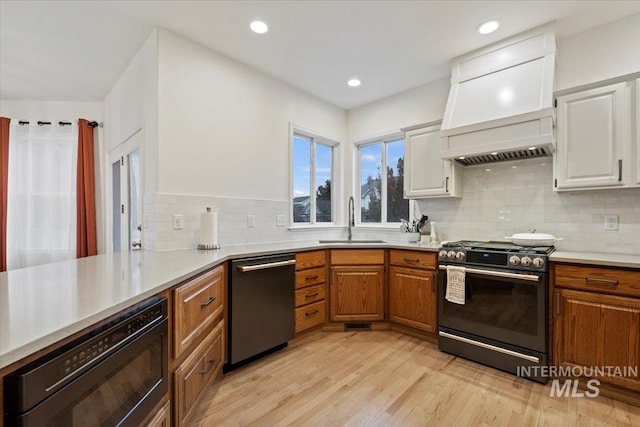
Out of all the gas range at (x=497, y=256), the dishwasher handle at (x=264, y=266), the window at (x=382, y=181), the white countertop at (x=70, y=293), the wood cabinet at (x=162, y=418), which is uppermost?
the window at (x=382, y=181)

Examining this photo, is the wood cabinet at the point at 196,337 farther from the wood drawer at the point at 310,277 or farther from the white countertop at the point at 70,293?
the wood drawer at the point at 310,277

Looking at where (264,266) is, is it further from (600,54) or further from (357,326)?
(600,54)

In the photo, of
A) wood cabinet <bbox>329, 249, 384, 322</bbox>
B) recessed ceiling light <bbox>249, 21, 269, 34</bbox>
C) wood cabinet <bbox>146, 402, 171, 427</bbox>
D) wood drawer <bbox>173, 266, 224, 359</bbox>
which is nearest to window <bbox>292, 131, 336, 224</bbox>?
wood cabinet <bbox>329, 249, 384, 322</bbox>

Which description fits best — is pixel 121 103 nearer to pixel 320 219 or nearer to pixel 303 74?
pixel 303 74

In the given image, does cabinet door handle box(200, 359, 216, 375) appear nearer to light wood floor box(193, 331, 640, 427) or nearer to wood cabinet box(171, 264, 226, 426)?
wood cabinet box(171, 264, 226, 426)

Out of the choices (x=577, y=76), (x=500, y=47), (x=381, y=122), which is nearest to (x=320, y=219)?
(x=381, y=122)

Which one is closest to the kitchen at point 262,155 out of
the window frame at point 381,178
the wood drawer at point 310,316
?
the window frame at point 381,178

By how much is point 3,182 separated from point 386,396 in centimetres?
482

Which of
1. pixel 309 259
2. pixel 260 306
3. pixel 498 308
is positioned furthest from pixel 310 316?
pixel 498 308

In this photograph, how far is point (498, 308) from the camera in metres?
2.33

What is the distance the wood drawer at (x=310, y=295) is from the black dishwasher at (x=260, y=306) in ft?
0.33

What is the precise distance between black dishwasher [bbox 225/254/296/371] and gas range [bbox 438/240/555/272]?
53.4 inches

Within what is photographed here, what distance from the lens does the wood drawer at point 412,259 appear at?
2.76 m

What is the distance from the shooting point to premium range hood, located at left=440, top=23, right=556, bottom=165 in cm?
234
